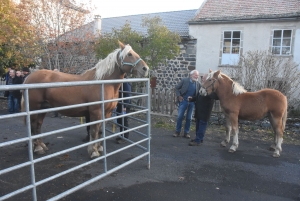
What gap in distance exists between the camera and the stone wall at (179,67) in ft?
48.1

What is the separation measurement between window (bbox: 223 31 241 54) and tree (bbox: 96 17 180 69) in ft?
14.7

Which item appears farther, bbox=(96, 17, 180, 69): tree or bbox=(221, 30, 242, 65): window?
bbox=(221, 30, 242, 65): window

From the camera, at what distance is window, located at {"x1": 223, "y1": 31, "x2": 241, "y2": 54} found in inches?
543

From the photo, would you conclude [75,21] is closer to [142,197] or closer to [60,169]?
[60,169]

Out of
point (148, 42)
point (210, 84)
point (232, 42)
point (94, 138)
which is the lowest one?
point (94, 138)

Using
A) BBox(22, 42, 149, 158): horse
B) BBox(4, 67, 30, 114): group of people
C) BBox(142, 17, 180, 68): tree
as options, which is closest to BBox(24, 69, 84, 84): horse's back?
BBox(22, 42, 149, 158): horse

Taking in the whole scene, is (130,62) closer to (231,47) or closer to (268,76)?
(268,76)

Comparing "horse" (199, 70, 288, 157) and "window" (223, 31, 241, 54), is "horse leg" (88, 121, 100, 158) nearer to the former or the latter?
"horse" (199, 70, 288, 157)

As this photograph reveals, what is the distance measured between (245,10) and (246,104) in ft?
35.2

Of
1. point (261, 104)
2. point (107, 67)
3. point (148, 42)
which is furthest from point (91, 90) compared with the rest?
point (148, 42)

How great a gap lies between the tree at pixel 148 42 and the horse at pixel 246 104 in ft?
17.4

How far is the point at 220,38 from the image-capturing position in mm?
14031

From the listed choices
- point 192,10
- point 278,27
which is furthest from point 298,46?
point 192,10

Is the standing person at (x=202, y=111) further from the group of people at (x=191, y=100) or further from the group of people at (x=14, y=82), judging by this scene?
the group of people at (x=14, y=82)
